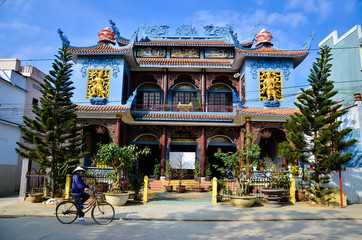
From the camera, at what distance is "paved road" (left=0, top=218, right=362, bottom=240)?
243 inches

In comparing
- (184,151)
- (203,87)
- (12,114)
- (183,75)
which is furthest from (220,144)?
(12,114)

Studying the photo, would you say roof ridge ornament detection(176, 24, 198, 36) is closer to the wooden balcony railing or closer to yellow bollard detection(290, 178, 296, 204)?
the wooden balcony railing

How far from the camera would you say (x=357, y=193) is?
11.5m

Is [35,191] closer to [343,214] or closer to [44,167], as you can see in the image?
[44,167]

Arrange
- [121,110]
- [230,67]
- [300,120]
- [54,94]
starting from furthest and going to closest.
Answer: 1. [230,67]
2. [121,110]
3. [54,94]
4. [300,120]

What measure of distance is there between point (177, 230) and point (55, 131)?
26.4 feet

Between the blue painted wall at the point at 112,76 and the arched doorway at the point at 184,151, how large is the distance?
16.3 feet

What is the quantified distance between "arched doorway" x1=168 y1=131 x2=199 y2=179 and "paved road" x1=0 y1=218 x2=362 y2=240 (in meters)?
9.83

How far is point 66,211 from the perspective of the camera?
746 centimetres

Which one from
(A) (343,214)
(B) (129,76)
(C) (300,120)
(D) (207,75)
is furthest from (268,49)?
(A) (343,214)

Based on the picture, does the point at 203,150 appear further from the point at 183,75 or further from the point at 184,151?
the point at 183,75

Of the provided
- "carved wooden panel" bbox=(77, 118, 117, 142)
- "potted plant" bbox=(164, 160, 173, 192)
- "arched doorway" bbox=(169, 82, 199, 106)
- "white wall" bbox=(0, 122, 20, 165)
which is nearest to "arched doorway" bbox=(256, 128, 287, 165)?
"arched doorway" bbox=(169, 82, 199, 106)

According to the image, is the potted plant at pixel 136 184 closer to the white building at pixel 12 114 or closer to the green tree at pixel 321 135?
the green tree at pixel 321 135

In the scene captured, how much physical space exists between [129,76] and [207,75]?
555cm
